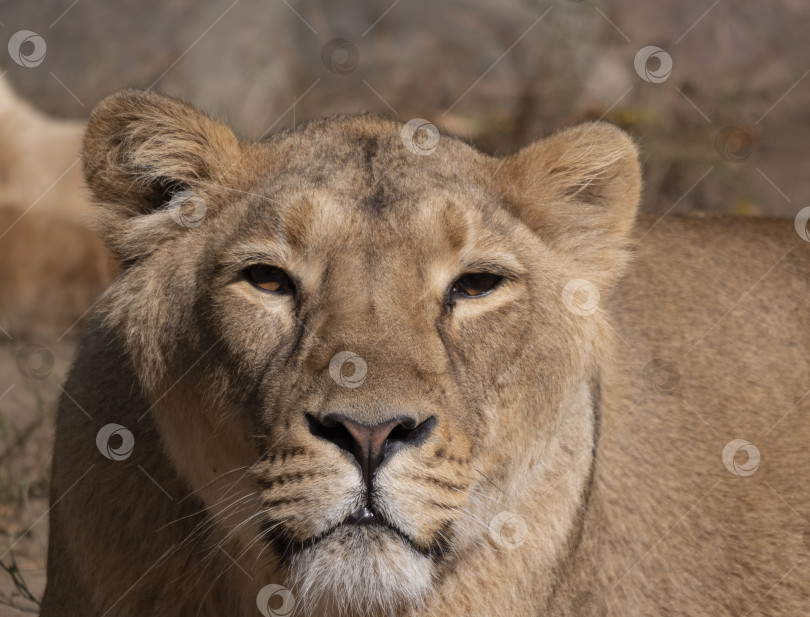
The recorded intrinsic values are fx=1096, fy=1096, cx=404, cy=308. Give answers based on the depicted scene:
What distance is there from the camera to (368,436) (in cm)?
253

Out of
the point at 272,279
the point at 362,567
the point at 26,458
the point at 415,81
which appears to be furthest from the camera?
the point at 415,81

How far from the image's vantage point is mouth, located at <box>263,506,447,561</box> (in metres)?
2.61

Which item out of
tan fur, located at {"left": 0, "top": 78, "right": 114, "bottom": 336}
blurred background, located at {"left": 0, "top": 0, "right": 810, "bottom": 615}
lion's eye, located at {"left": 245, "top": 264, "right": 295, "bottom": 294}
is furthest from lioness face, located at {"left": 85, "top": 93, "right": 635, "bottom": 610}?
tan fur, located at {"left": 0, "top": 78, "right": 114, "bottom": 336}

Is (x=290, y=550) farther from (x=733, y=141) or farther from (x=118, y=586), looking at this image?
(x=733, y=141)

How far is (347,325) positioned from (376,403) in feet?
1.07

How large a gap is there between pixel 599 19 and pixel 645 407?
5.59 metres

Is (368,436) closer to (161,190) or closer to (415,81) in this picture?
(161,190)

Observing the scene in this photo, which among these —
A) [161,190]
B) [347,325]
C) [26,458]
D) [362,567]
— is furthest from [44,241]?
[362,567]

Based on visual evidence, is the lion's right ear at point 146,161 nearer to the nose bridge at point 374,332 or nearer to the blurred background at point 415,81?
the nose bridge at point 374,332

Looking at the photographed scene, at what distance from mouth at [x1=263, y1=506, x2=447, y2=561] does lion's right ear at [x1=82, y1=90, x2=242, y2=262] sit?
1112mm

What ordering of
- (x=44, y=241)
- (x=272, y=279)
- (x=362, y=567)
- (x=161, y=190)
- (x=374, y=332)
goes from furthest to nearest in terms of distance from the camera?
(x=44, y=241) < (x=161, y=190) < (x=272, y=279) < (x=374, y=332) < (x=362, y=567)

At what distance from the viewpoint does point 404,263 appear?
3000 mm

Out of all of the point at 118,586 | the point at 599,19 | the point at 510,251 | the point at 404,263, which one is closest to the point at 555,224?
the point at 510,251

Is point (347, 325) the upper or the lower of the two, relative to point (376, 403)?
upper
